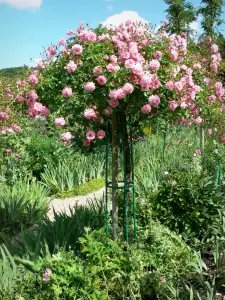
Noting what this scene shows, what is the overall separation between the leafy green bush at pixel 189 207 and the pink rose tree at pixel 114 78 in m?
1.02

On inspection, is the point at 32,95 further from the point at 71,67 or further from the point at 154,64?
the point at 154,64

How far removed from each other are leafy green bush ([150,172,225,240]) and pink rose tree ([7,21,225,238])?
1.02 meters

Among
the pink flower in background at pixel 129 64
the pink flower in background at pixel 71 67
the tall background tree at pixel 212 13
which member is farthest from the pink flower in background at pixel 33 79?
the tall background tree at pixel 212 13

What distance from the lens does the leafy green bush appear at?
4.13 metres

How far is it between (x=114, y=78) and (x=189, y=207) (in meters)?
1.88

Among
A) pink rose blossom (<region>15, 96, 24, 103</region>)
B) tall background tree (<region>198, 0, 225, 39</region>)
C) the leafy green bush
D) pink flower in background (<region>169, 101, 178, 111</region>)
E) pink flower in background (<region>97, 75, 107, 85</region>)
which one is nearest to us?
pink flower in background (<region>97, 75, 107, 85</region>)

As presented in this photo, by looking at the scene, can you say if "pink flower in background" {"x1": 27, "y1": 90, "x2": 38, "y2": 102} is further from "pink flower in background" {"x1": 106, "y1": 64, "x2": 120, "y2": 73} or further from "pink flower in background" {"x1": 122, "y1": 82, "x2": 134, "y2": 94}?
"pink flower in background" {"x1": 122, "y1": 82, "x2": 134, "y2": 94}

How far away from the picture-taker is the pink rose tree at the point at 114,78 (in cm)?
300

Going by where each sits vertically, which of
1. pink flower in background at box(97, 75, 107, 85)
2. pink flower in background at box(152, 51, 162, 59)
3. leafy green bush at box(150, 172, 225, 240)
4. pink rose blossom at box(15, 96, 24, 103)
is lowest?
leafy green bush at box(150, 172, 225, 240)

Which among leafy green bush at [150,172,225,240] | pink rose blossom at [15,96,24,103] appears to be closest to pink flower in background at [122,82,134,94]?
pink rose blossom at [15,96,24,103]

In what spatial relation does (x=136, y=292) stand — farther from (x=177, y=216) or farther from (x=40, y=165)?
(x=40, y=165)

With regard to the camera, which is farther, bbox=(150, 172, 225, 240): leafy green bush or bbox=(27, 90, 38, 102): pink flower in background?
bbox=(150, 172, 225, 240): leafy green bush

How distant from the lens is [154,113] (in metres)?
3.45

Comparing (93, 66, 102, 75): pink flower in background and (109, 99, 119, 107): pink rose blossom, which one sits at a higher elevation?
(93, 66, 102, 75): pink flower in background
